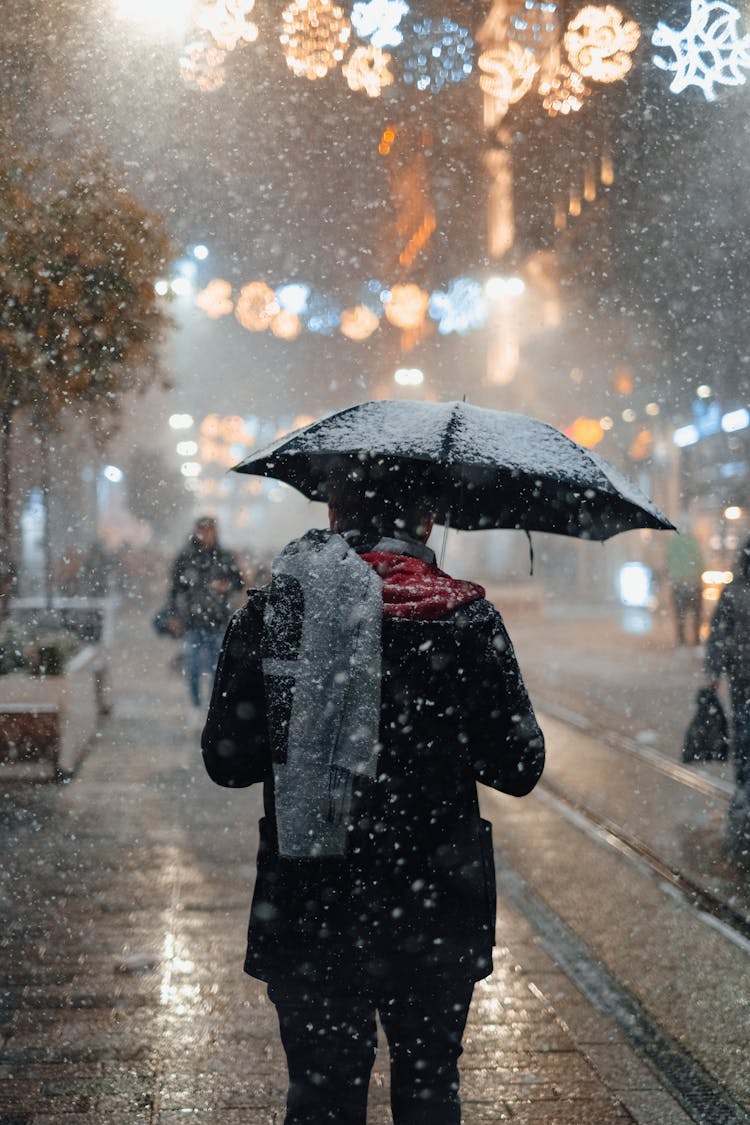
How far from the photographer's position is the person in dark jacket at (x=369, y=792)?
6.84ft

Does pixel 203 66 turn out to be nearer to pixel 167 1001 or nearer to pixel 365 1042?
pixel 167 1001

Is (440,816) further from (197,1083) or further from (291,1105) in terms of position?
(197,1083)

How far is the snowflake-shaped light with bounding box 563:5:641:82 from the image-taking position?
35.4 feet

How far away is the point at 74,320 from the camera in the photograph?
346 inches

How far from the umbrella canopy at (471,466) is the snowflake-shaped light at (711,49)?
7941 mm

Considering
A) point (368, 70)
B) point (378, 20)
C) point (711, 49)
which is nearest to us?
point (711, 49)

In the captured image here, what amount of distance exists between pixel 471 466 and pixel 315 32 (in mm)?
8437

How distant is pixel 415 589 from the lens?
2162mm

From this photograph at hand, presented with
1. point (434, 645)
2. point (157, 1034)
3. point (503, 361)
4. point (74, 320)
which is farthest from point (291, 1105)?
point (503, 361)

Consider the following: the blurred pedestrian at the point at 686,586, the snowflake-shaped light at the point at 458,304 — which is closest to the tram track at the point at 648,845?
the blurred pedestrian at the point at 686,586

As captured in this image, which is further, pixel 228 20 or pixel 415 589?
pixel 228 20

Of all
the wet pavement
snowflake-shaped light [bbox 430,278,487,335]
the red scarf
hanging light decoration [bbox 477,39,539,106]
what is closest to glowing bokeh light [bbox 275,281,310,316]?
hanging light decoration [bbox 477,39,539,106]

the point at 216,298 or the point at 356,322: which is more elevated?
the point at 356,322

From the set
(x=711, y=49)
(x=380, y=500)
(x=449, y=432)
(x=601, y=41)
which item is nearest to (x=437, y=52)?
(x=601, y=41)
